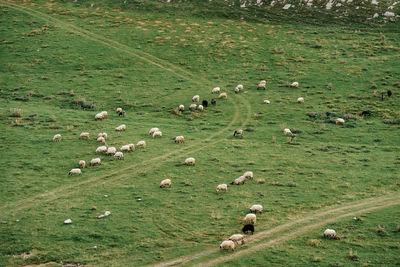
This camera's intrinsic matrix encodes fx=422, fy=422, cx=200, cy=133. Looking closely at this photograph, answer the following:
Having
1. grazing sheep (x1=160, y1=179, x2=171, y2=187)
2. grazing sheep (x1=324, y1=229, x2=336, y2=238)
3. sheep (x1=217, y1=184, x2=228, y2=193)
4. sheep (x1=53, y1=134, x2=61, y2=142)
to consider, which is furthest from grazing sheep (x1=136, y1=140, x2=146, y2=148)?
grazing sheep (x1=324, y1=229, x2=336, y2=238)

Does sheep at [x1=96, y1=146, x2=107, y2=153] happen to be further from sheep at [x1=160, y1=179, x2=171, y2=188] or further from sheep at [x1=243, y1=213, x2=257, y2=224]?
sheep at [x1=243, y1=213, x2=257, y2=224]

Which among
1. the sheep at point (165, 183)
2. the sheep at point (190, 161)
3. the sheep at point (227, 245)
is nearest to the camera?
the sheep at point (227, 245)

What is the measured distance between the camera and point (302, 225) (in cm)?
2245

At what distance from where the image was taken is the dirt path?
19875 millimetres

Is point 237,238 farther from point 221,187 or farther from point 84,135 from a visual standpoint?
point 84,135

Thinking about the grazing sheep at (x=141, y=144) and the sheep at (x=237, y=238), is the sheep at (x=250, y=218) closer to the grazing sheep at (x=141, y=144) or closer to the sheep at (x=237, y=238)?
the sheep at (x=237, y=238)

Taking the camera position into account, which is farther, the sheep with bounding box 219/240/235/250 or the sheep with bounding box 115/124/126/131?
the sheep with bounding box 115/124/126/131

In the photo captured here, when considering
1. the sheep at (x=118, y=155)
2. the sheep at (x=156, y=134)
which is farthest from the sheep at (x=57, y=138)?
the sheep at (x=156, y=134)

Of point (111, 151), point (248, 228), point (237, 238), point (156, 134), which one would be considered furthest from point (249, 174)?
point (156, 134)

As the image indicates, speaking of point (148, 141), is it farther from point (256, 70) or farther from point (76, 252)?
point (256, 70)

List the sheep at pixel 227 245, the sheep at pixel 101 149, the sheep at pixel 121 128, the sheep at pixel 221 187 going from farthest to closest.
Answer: the sheep at pixel 121 128 → the sheep at pixel 101 149 → the sheep at pixel 221 187 → the sheep at pixel 227 245

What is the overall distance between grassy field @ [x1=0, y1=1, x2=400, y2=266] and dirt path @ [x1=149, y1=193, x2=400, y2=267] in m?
0.11

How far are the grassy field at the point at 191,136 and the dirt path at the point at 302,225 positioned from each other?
114 millimetres

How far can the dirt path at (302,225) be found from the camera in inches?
782
